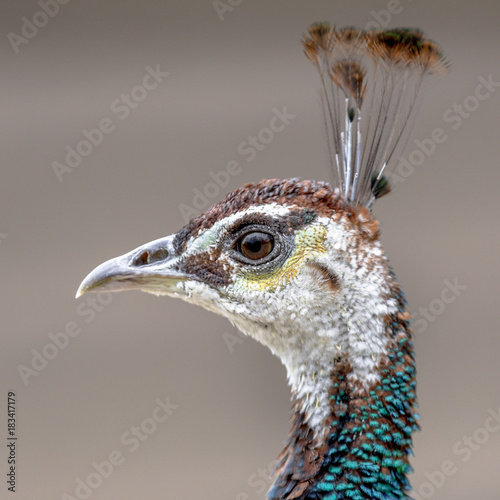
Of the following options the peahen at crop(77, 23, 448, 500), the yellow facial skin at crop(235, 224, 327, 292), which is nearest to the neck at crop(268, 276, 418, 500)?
the peahen at crop(77, 23, 448, 500)

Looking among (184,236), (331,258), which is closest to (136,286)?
(184,236)

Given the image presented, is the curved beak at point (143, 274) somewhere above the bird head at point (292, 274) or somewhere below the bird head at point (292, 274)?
below

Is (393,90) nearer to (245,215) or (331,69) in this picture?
(331,69)

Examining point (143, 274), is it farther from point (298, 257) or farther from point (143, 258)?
point (298, 257)

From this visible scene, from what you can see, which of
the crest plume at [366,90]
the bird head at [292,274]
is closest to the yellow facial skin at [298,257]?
the bird head at [292,274]

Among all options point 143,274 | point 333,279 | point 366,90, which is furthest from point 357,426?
point 366,90

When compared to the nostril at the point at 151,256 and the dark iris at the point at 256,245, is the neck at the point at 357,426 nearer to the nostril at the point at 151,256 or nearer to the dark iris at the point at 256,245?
the dark iris at the point at 256,245

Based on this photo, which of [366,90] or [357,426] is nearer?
[357,426]
